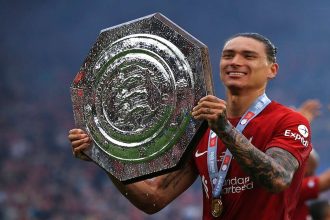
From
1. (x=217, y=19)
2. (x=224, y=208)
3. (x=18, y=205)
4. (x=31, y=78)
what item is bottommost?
(x=224, y=208)

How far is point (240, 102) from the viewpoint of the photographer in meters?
3.15

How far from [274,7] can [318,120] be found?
1940mm

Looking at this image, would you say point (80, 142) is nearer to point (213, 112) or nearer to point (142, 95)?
point (142, 95)

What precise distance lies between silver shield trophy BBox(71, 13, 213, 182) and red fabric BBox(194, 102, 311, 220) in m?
0.35

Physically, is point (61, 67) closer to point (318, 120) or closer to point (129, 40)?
point (318, 120)

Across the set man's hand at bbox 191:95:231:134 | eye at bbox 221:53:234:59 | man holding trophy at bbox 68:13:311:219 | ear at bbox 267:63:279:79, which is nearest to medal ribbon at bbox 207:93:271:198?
man holding trophy at bbox 68:13:311:219

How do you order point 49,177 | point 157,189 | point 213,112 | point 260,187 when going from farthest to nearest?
point 49,177 < point 157,189 < point 260,187 < point 213,112

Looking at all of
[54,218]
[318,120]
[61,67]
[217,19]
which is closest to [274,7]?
[217,19]

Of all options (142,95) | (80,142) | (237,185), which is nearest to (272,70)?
(237,185)

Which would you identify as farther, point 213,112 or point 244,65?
point 244,65

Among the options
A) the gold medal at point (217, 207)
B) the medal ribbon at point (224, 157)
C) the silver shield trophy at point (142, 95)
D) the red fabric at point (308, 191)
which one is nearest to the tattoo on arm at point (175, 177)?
the medal ribbon at point (224, 157)

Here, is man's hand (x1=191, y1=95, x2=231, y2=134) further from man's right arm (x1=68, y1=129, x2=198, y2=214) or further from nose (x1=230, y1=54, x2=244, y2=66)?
man's right arm (x1=68, y1=129, x2=198, y2=214)

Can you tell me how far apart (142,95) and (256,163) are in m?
0.52

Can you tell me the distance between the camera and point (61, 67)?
11.4 meters
